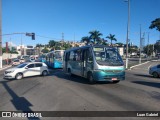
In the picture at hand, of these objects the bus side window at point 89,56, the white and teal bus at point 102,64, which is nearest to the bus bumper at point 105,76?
the white and teal bus at point 102,64

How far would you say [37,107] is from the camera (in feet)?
30.2

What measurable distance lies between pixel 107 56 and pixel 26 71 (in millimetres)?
9688

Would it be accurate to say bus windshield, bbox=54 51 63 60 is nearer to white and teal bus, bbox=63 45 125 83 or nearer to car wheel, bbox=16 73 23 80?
car wheel, bbox=16 73 23 80

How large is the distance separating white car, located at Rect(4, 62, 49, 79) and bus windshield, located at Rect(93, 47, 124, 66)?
8.89 m

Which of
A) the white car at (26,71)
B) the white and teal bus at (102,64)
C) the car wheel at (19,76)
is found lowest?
the car wheel at (19,76)

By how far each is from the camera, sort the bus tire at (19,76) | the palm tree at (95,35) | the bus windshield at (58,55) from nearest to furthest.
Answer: the bus tire at (19,76), the bus windshield at (58,55), the palm tree at (95,35)

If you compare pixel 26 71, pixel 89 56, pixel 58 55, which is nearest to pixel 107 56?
pixel 89 56

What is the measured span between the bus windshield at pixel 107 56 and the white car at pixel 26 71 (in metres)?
8.89

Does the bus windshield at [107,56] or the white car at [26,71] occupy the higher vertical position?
the bus windshield at [107,56]

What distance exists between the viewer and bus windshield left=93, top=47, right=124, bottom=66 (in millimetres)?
15055

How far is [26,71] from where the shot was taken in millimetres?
22078

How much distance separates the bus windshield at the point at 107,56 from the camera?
15.1 metres

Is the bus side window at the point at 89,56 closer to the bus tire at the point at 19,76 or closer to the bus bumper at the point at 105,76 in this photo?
the bus bumper at the point at 105,76

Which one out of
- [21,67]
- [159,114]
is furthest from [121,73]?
[21,67]
